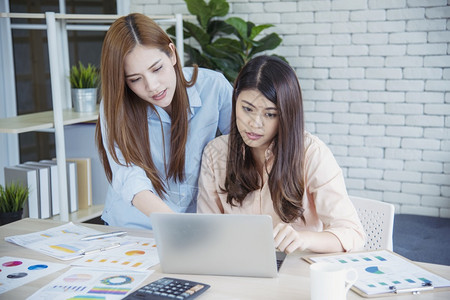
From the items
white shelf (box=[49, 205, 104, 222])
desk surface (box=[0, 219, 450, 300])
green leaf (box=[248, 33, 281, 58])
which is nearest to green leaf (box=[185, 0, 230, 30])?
green leaf (box=[248, 33, 281, 58])

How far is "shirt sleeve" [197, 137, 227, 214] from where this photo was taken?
1.70 metres

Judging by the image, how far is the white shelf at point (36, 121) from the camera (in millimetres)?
2422

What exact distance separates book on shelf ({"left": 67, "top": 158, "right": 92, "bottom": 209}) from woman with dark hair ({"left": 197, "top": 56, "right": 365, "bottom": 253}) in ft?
5.18

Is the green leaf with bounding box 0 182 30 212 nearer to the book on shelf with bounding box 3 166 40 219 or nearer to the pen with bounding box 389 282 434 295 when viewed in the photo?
the book on shelf with bounding box 3 166 40 219

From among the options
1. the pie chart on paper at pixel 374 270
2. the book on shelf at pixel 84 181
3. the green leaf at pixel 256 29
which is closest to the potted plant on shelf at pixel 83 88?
the book on shelf at pixel 84 181

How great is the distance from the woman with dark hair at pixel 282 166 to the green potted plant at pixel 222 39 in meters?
2.14

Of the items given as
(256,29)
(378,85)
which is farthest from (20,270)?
(378,85)

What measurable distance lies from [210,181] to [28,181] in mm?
1392

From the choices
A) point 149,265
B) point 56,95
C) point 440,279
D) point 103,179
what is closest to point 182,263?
point 149,265

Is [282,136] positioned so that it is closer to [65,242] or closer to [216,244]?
[216,244]

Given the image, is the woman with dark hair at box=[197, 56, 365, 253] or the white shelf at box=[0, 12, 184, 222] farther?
the white shelf at box=[0, 12, 184, 222]

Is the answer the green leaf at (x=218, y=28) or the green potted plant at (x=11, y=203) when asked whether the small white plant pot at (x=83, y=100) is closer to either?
the green potted plant at (x=11, y=203)

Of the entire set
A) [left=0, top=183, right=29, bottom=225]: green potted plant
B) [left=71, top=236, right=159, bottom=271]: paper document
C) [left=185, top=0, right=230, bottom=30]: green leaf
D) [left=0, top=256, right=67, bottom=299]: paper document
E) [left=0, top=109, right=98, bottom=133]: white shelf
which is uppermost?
[left=185, top=0, right=230, bottom=30]: green leaf

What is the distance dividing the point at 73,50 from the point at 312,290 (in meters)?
3.06
